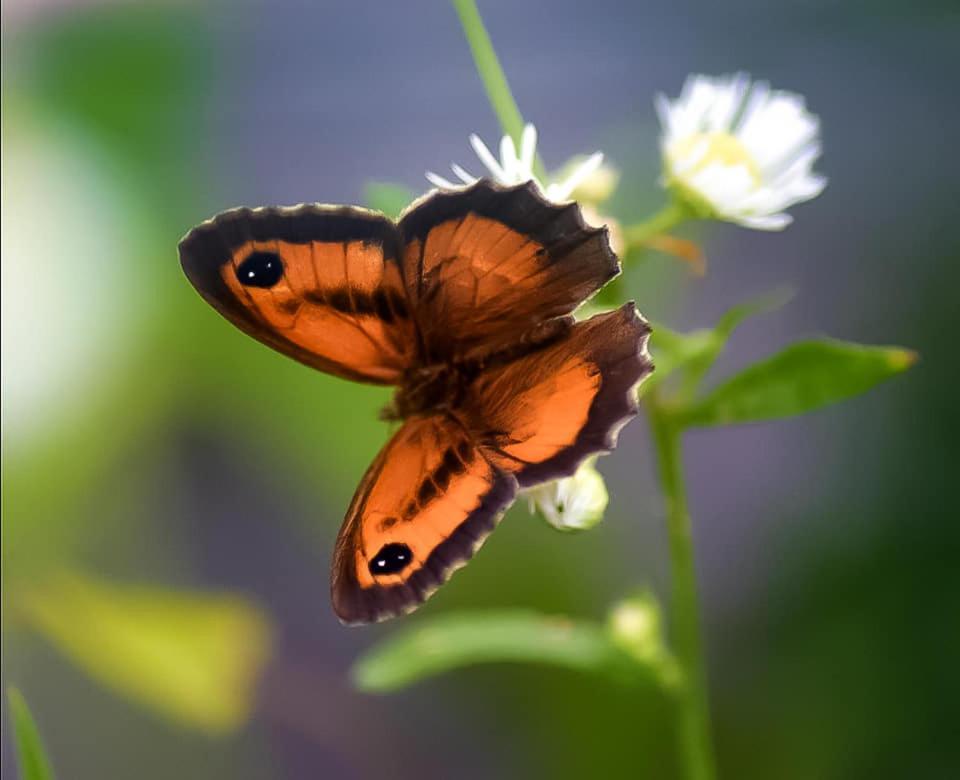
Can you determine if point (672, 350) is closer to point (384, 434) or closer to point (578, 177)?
point (578, 177)

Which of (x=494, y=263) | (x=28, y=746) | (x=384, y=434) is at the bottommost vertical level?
(x=28, y=746)

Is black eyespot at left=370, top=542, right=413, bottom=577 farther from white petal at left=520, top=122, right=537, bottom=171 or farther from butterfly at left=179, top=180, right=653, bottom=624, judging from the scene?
white petal at left=520, top=122, right=537, bottom=171

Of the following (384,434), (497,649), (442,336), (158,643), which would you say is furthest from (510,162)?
(158,643)

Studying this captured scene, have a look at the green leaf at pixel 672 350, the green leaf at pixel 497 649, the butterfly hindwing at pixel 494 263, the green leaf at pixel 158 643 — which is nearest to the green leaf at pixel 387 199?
the butterfly hindwing at pixel 494 263

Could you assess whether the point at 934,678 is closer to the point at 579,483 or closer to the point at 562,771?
the point at 562,771

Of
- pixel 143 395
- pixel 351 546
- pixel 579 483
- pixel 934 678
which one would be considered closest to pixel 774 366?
pixel 579 483

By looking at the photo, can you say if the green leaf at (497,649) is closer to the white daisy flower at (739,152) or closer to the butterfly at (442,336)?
the butterfly at (442,336)
